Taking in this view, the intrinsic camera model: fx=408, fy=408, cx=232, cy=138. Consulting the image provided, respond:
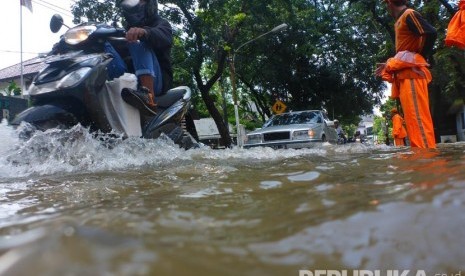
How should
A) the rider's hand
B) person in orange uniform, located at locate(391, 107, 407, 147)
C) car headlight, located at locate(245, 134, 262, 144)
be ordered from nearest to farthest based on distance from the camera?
the rider's hand → car headlight, located at locate(245, 134, 262, 144) → person in orange uniform, located at locate(391, 107, 407, 147)

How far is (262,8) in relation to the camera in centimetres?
1407

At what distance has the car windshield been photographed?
28.7ft

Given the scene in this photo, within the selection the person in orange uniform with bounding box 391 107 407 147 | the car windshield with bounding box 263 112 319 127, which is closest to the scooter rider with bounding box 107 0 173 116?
the car windshield with bounding box 263 112 319 127

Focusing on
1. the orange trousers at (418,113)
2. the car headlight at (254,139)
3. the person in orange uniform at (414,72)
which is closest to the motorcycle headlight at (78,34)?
the person in orange uniform at (414,72)

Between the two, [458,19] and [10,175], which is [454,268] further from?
[458,19]

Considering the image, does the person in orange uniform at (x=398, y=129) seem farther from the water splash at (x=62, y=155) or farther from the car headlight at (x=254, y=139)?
the water splash at (x=62, y=155)

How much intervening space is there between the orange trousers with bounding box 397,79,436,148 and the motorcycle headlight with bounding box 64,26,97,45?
2854mm

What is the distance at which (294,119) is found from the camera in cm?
898

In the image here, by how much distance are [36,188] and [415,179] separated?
162 cm

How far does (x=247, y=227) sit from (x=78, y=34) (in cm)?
325

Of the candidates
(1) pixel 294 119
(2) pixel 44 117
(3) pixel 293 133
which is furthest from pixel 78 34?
(1) pixel 294 119

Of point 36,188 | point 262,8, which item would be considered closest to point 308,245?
point 36,188

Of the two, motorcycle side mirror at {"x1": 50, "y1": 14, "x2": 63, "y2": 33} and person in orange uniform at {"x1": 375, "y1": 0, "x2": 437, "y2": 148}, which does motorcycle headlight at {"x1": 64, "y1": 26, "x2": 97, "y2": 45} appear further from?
person in orange uniform at {"x1": 375, "y1": 0, "x2": 437, "y2": 148}

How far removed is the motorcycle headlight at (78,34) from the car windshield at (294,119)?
5.66m
